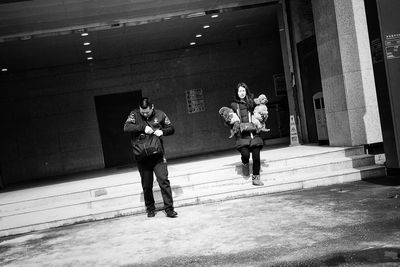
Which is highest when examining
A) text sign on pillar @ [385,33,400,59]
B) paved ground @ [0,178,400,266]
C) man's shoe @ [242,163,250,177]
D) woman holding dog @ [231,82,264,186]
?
text sign on pillar @ [385,33,400,59]

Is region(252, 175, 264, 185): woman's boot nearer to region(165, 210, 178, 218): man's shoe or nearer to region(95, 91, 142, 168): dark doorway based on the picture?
region(165, 210, 178, 218): man's shoe

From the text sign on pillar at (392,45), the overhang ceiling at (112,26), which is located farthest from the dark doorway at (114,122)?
the text sign on pillar at (392,45)

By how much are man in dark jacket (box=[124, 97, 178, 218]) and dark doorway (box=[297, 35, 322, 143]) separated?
5.54m

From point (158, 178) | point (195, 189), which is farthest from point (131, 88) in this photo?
point (158, 178)

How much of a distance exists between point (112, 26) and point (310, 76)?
537 centimetres

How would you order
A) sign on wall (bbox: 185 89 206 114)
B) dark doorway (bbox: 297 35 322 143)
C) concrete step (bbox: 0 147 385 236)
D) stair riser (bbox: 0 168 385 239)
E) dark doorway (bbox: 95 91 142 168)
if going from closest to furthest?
stair riser (bbox: 0 168 385 239) → concrete step (bbox: 0 147 385 236) → dark doorway (bbox: 297 35 322 143) → dark doorway (bbox: 95 91 142 168) → sign on wall (bbox: 185 89 206 114)

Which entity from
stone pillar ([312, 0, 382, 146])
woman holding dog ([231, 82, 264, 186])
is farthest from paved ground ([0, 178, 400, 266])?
stone pillar ([312, 0, 382, 146])

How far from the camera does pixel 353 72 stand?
918 cm

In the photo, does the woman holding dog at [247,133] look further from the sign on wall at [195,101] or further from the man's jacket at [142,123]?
the sign on wall at [195,101]

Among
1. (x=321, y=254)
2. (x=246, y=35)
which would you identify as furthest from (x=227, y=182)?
(x=246, y=35)

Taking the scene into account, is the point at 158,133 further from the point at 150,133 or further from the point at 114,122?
the point at 114,122

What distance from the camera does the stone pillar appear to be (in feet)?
29.7

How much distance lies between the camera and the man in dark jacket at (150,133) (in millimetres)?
6820

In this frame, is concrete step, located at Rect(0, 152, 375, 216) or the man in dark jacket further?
concrete step, located at Rect(0, 152, 375, 216)
